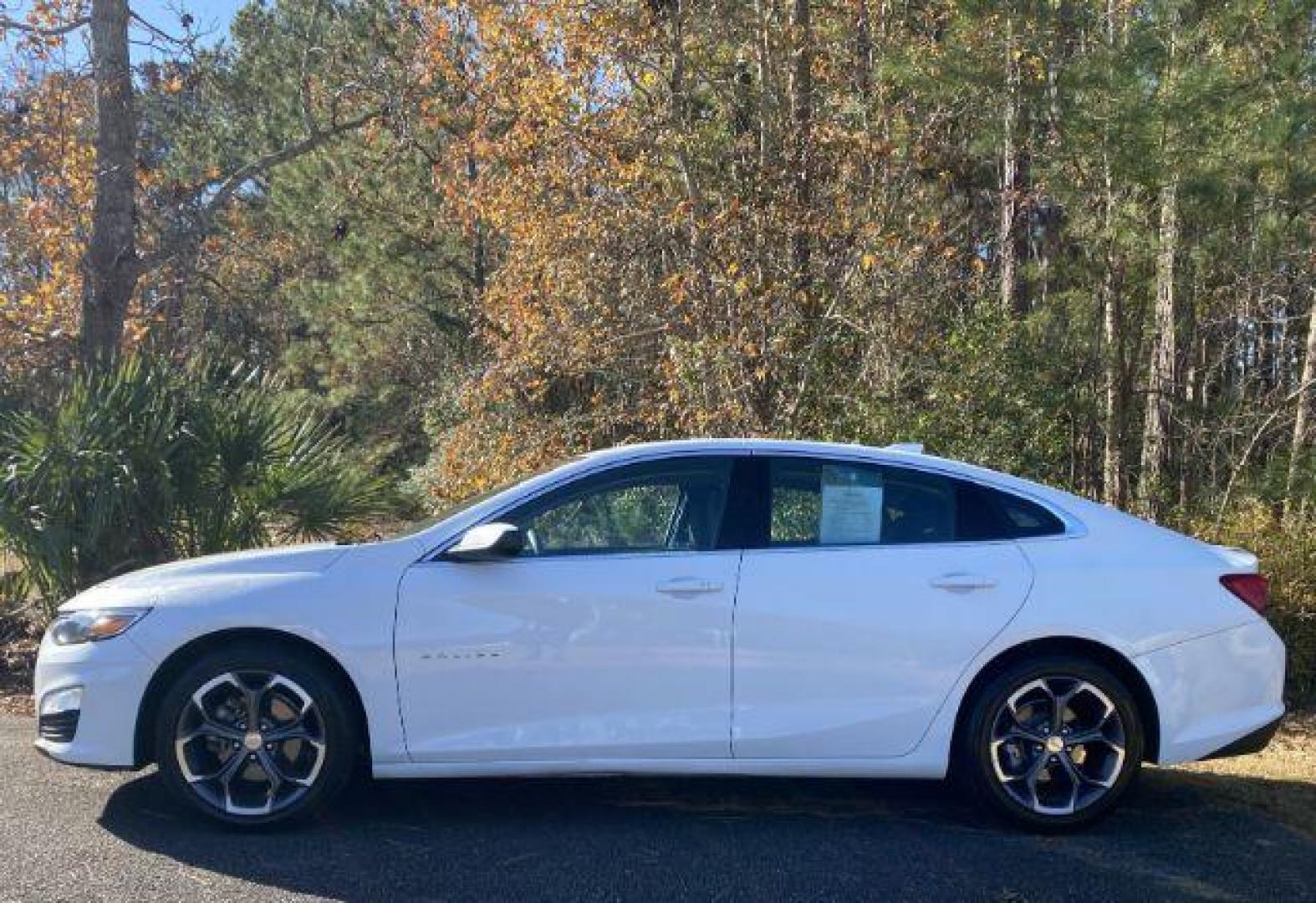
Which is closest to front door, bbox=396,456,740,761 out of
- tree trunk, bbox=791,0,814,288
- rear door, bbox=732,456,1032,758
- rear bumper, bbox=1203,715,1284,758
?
rear door, bbox=732,456,1032,758

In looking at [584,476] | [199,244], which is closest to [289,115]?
[199,244]

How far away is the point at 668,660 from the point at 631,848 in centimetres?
74

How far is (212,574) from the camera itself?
Result: 5480mm

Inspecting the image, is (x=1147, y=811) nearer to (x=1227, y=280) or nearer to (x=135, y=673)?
(x=135, y=673)

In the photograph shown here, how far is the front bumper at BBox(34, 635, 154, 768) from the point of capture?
5.30 meters

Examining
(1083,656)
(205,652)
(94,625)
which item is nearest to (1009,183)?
(1083,656)

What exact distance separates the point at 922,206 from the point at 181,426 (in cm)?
613

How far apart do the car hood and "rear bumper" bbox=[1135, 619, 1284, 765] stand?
342 centimetres

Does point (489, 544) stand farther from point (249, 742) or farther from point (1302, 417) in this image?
point (1302, 417)

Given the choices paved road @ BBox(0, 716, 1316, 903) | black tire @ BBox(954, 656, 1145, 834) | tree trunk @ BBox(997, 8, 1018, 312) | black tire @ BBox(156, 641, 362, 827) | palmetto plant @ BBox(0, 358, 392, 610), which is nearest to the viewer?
paved road @ BBox(0, 716, 1316, 903)

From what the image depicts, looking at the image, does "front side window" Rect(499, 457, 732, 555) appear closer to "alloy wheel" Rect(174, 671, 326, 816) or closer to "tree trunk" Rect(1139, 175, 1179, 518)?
"alloy wheel" Rect(174, 671, 326, 816)

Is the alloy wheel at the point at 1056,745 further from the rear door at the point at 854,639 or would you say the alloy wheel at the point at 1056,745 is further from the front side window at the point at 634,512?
the front side window at the point at 634,512

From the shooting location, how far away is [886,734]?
5.41m

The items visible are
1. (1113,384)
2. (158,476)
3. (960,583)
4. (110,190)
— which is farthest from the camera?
(110,190)
